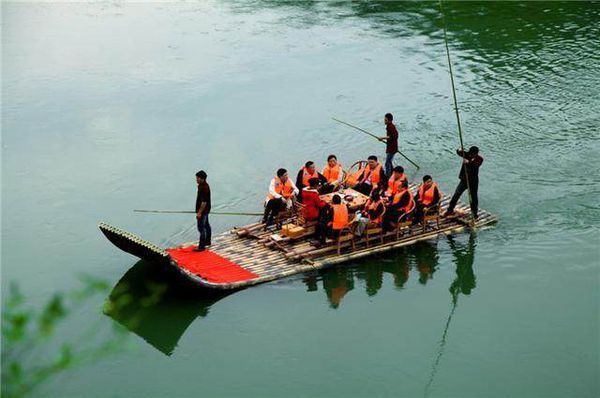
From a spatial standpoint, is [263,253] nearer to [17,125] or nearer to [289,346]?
[289,346]

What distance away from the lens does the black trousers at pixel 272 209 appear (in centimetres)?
1259

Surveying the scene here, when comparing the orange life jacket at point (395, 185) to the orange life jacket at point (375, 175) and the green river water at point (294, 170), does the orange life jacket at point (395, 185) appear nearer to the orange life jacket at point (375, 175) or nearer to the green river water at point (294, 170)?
the orange life jacket at point (375, 175)

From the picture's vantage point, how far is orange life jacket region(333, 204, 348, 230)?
1172 centimetres

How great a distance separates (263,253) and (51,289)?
11.7 ft

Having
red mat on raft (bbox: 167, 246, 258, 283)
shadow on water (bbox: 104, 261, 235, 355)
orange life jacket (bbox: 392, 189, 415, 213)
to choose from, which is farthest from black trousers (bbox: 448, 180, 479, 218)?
shadow on water (bbox: 104, 261, 235, 355)

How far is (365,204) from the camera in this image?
12508mm

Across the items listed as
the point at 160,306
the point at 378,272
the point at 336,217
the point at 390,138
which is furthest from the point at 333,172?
the point at 160,306

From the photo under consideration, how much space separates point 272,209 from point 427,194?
2599 mm

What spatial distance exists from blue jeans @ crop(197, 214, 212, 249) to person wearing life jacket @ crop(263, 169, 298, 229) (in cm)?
107

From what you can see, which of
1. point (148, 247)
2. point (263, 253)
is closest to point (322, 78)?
point (263, 253)

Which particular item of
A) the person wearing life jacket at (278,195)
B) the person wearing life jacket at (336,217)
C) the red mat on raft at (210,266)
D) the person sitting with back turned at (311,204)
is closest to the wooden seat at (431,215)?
the person wearing life jacket at (336,217)

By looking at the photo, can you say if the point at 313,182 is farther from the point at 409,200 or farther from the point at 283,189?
the point at 409,200

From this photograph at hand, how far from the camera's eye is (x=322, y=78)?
23.1m

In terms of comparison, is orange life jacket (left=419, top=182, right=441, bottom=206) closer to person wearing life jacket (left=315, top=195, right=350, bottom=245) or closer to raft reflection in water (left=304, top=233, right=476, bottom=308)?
raft reflection in water (left=304, top=233, right=476, bottom=308)
